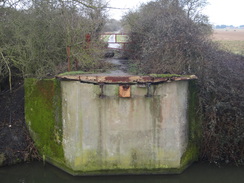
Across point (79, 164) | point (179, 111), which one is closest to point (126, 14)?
point (179, 111)

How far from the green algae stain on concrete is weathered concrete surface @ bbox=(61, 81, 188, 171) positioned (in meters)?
0.30

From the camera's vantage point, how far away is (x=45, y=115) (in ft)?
24.8

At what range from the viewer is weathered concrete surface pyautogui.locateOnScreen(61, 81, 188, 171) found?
6766 mm

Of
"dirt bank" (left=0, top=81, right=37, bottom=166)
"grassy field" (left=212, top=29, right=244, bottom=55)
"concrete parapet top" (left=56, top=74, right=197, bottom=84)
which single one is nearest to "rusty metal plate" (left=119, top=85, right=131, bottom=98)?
"concrete parapet top" (left=56, top=74, right=197, bottom=84)

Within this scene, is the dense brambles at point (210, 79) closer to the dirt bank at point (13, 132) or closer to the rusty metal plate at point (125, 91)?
the rusty metal plate at point (125, 91)

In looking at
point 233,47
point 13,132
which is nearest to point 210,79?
point 13,132

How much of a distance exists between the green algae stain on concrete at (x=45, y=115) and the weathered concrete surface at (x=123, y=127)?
0.30 meters

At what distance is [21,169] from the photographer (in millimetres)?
7422

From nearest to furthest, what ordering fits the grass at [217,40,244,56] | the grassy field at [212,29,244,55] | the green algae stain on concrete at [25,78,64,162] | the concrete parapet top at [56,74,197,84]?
the concrete parapet top at [56,74,197,84] → the green algae stain on concrete at [25,78,64,162] → the grass at [217,40,244,56] → the grassy field at [212,29,244,55]

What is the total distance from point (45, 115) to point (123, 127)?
95.6 inches

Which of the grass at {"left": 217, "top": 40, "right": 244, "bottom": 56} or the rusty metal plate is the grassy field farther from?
the rusty metal plate

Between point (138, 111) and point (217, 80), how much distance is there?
2.76 metres

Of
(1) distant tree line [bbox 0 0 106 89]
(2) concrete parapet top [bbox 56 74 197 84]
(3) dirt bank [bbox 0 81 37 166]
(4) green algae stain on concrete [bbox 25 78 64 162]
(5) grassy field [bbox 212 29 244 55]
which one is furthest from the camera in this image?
(5) grassy field [bbox 212 29 244 55]

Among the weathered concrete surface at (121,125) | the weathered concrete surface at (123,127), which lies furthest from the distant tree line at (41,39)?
the weathered concrete surface at (123,127)
